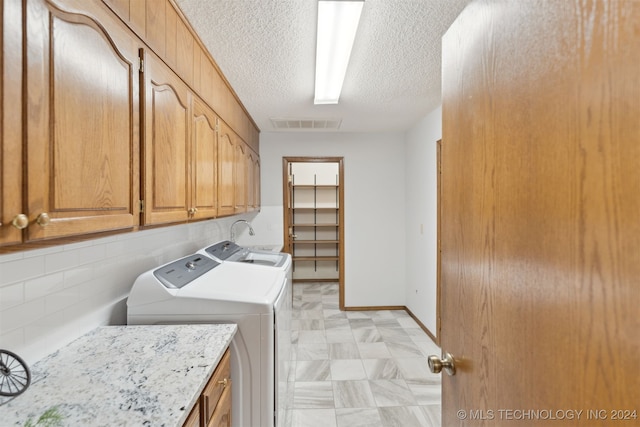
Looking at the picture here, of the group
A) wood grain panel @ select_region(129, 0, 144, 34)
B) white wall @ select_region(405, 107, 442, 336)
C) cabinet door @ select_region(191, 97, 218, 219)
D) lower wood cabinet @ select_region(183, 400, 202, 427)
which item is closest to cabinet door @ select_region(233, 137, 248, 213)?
cabinet door @ select_region(191, 97, 218, 219)

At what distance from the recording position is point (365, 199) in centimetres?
407

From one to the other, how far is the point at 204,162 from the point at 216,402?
48.8 inches

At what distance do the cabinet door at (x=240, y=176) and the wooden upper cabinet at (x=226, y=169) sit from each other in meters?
0.10

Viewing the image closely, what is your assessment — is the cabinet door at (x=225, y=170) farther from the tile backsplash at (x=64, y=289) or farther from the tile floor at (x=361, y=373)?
the tile floor at (x=361, y=373)

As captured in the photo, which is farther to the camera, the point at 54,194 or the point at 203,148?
the point at 203,148

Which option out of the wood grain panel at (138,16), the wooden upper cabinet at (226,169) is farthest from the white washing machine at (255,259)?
the wood grain panel at (138,16)

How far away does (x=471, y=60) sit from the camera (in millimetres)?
796

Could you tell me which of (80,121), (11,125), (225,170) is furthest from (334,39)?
(11,125)

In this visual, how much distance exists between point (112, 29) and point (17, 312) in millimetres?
929

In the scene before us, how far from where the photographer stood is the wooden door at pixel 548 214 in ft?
1.34

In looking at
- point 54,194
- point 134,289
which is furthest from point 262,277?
point 54,194

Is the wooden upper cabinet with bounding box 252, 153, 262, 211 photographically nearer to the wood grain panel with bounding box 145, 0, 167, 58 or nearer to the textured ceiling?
the textured ceiling

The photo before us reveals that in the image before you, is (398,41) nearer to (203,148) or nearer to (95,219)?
(203,148)

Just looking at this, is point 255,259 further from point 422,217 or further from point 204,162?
point 422,217
